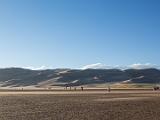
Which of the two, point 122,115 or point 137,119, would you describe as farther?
point 122,115

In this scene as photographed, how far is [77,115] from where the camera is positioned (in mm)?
30203

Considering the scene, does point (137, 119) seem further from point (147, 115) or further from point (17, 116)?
point (17, 116)

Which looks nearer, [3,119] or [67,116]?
[3,119]

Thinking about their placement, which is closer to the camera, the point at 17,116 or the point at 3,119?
the point at 3,119

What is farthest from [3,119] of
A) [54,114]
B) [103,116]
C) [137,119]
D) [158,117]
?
[158,117]

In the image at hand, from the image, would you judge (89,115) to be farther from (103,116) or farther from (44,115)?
(44,115)

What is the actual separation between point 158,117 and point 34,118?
9.19 meters

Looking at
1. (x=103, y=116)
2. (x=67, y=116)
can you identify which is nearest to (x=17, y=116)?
(x=67, y=116)

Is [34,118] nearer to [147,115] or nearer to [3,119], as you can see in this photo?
[3,119]

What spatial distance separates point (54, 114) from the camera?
31156 millimetres

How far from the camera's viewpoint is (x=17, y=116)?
29.8 meters

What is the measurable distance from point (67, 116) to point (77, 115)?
987 millimetres

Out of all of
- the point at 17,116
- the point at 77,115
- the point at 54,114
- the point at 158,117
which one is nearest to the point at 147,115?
the point at 158,117

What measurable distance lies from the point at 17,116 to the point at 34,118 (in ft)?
6.58
